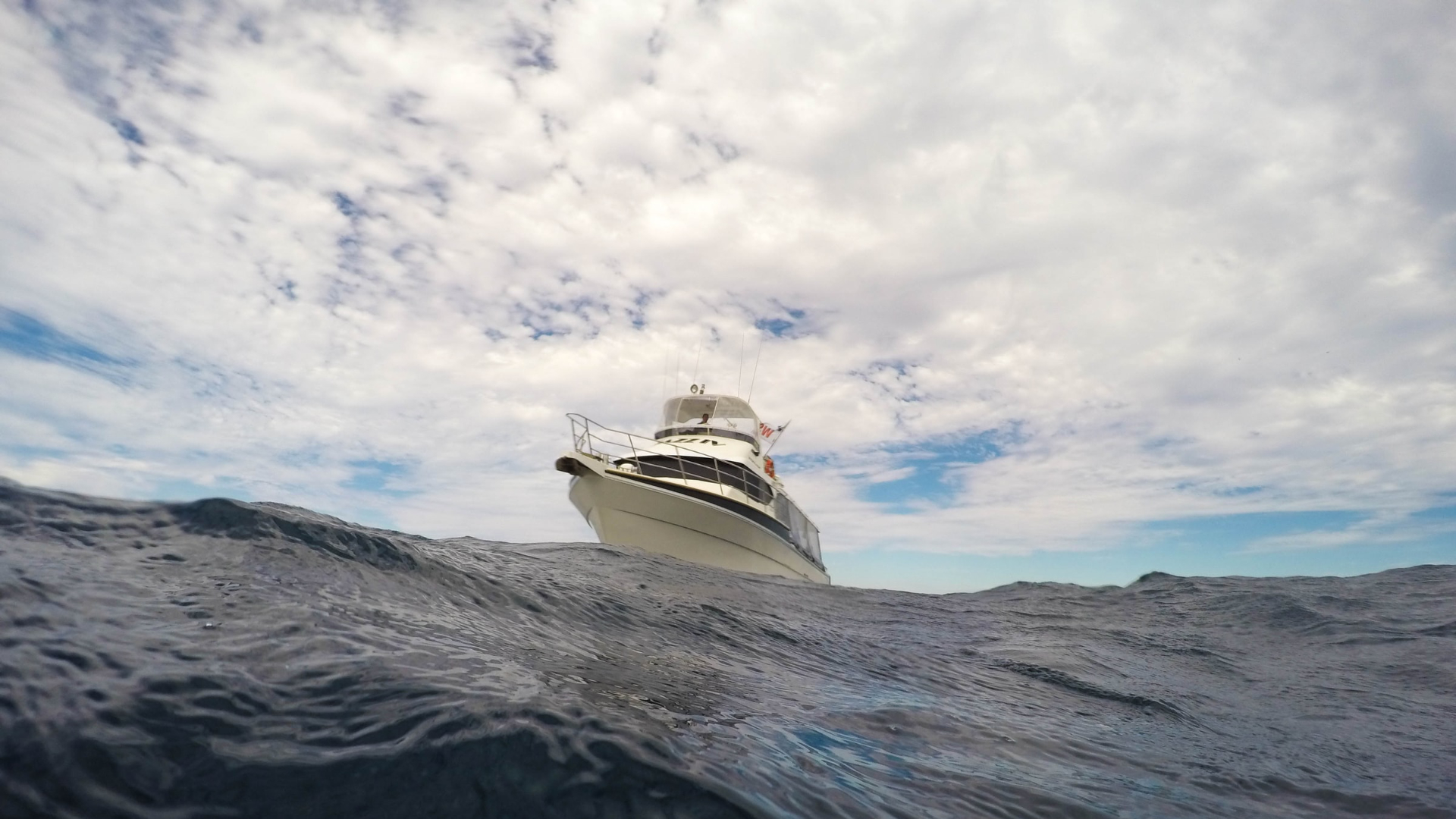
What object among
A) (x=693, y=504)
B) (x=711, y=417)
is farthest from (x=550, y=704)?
(x=711, y=417)

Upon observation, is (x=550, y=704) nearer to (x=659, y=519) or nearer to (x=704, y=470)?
(x=659, y=519)

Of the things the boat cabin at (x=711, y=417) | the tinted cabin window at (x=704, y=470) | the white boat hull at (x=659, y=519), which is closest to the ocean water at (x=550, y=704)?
the white boat hull at (x=659, y=519)

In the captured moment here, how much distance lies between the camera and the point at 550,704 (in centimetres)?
234

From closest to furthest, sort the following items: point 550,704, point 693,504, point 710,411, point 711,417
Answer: point 550,704, point 693,504, point 711,417, point 710,411

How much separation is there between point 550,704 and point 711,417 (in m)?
21.0

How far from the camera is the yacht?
16.3 metres

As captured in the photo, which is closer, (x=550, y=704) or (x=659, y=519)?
(x=550, y=704)

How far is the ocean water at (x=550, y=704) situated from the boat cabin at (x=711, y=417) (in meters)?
15.8

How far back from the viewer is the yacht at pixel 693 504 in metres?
16.3

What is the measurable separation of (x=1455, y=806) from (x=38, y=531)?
7433 millimetres

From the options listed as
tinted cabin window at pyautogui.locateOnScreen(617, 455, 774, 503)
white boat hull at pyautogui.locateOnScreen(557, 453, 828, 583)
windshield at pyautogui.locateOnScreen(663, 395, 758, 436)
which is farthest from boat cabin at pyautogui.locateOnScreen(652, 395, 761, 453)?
white boat hull at pyautogui.locateOnScreen(557, 453, 828, 583)

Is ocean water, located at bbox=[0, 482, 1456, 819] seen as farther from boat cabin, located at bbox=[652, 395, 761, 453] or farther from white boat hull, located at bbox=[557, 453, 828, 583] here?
boat cabin, located at bbox=[652, 395, 761, 453]

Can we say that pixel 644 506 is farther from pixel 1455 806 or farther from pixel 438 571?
pixel 1455 806

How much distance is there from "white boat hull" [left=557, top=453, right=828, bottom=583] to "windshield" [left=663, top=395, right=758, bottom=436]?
6.98 metres
